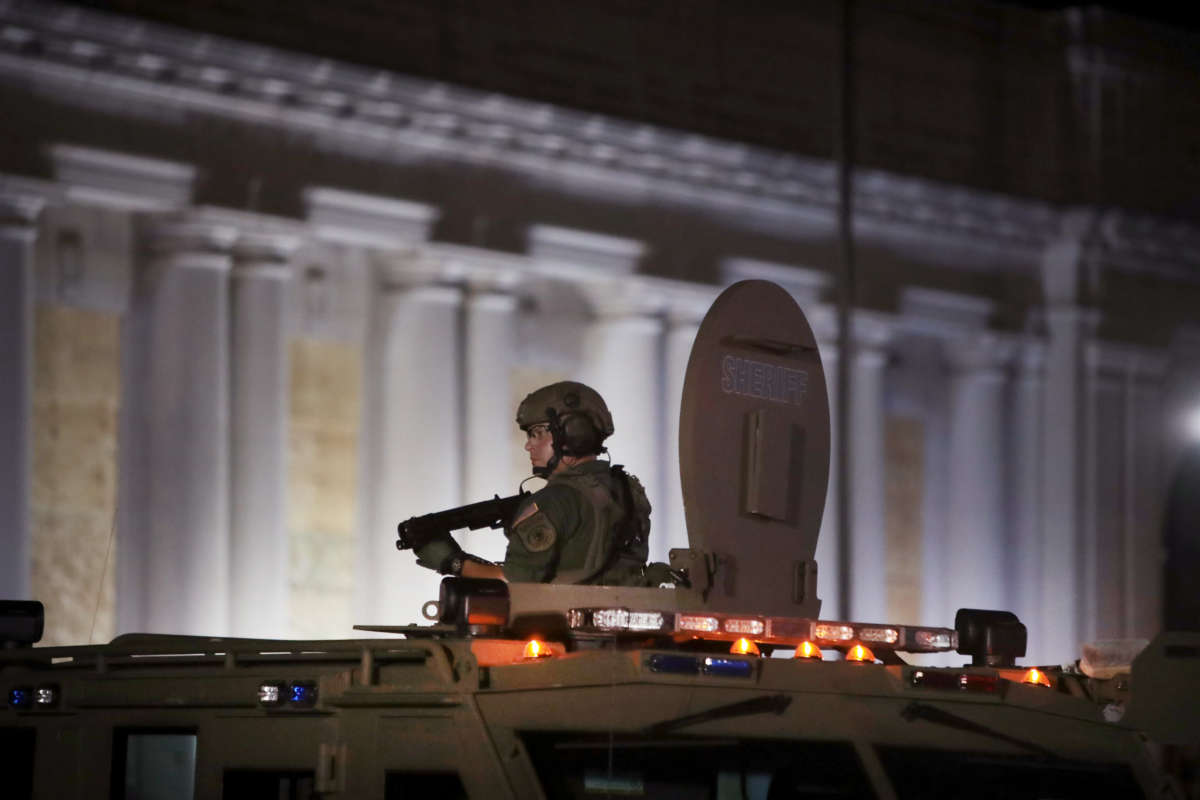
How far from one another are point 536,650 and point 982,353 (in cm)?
3504

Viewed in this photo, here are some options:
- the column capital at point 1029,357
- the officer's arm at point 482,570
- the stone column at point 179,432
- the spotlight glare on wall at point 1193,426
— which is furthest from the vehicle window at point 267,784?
the spotlight glare on wall at point 1193,426

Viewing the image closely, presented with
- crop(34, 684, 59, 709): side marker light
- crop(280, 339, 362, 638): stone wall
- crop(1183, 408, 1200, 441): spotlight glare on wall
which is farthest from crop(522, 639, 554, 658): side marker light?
crop(1183, 408, 1200, 441): spotlight glare on wall

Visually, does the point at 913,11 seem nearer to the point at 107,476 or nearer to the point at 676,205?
the point at 676,205

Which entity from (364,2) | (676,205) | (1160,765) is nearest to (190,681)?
(1160,765)

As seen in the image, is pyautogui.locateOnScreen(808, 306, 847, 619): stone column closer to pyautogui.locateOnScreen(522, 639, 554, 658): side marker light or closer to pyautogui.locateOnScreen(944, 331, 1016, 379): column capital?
pyautogui.locateOnScreen(944, 331, 1016, 379): column capital

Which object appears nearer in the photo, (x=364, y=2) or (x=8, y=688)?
(x=8, y=688)

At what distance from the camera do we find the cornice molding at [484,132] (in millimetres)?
30453

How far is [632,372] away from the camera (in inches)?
1470

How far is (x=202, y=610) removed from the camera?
102 feet

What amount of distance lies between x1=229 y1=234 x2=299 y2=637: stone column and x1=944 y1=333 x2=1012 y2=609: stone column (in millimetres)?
13785

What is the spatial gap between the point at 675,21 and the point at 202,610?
1232cm

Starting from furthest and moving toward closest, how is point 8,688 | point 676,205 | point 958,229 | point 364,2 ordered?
point 958,229, point 676,205, point 364,2, point 8,688

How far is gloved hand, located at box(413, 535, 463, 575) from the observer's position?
33.7 ft

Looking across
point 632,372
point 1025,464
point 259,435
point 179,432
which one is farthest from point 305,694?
point 1025,464
